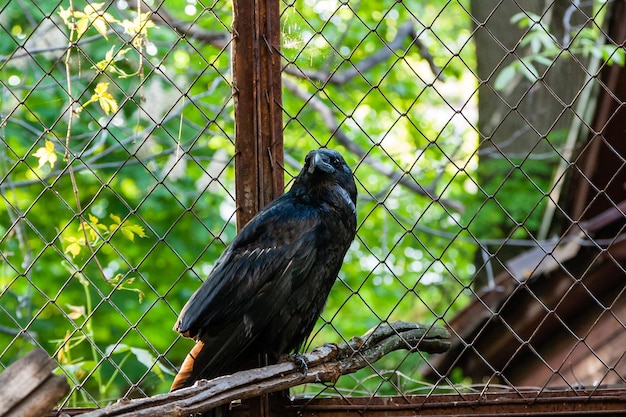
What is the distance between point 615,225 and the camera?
4.95m

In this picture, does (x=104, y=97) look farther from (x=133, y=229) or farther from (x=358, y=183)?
(x=358, y=183)

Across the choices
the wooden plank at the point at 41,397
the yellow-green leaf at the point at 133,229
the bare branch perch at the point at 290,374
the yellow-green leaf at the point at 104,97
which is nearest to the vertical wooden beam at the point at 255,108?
the yellow-green leaf at the point at 133,229

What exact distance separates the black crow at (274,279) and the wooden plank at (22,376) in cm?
137

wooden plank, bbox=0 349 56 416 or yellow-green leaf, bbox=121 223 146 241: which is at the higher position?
yellow-green leaf, bbox=121 223 146 241

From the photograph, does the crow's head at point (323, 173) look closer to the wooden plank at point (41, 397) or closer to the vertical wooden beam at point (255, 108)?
the vertical wooden beam at point (255, 108)

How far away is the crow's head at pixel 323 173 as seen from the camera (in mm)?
3318

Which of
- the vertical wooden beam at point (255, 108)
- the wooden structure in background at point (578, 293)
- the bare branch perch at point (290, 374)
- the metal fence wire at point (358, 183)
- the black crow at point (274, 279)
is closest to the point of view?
the bare branch perch at point (290, 374)

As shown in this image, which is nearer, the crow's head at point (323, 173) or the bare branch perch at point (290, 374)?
the bare branch perch at point (290, 374)

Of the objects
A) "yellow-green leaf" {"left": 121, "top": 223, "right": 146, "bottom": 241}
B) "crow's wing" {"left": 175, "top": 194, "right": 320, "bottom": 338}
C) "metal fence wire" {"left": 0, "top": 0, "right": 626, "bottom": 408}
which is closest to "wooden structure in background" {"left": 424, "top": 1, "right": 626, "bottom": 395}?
"metal fence wire" {"left": 0, "top": 0, "right": 626, "bottom": 408}

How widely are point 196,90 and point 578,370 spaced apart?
5016 mm

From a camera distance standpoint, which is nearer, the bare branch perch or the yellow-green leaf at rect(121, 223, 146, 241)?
the bare branch perch

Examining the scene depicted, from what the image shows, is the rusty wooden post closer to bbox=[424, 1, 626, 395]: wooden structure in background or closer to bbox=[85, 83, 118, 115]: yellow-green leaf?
bbox=[85, 83, 118, 115]: yellow-green leaf

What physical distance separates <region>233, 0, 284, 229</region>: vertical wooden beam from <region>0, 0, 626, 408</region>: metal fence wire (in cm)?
12

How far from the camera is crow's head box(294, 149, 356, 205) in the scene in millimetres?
3318
